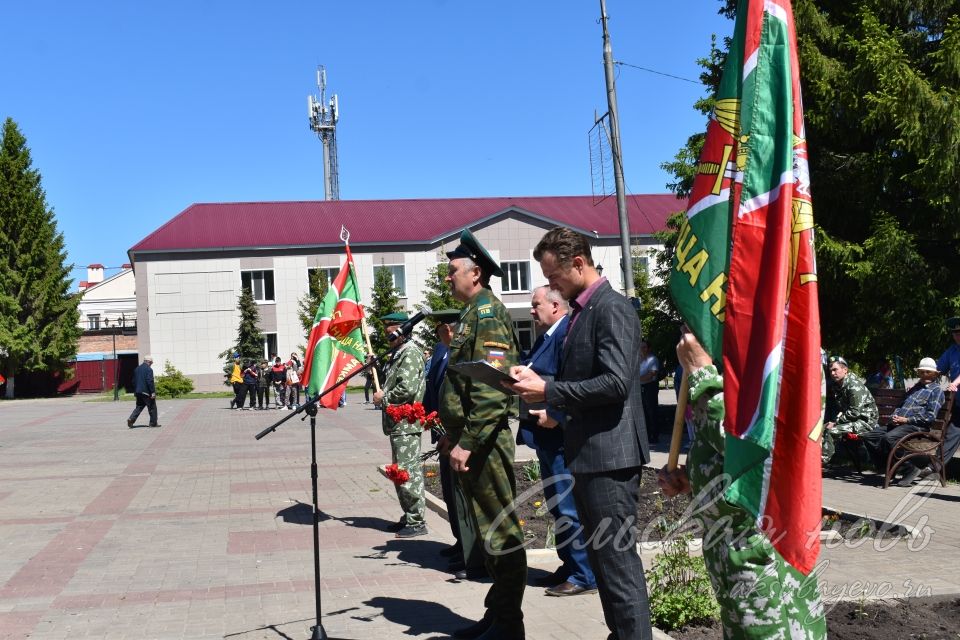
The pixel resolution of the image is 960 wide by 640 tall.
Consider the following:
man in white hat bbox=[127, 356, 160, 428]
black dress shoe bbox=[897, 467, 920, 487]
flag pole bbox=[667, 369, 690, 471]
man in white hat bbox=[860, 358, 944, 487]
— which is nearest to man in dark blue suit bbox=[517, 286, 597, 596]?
flag pole bbox=[667, 369, 690, 471]

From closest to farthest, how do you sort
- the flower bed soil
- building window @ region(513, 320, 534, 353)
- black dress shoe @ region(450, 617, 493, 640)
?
the flower bed soil, black dress shoe @ region(450, 617, 493, 640), building window @ region(513, 320, 534, 353)

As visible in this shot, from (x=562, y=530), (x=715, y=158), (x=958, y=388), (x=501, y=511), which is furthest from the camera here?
(x=958, y=388)

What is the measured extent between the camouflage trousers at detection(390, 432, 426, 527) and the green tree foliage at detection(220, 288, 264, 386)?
139 feet

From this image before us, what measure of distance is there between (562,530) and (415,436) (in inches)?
93.9

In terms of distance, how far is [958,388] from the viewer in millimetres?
10156

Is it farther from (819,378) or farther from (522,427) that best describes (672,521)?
(819,378)

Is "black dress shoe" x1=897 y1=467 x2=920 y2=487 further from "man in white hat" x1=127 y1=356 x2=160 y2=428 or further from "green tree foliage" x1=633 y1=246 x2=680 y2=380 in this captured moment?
"man in white hat" x1=127 y1=356 x2=160 y2=428

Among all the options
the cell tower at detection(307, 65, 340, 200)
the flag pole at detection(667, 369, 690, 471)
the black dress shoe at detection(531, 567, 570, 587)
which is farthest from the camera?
the cell tower at detection(307, 65, 340, 200)

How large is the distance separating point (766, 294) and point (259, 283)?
5054cm

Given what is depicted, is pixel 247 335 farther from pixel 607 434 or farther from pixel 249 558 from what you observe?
pixel 607 434

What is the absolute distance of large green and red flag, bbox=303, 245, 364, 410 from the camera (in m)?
9.62

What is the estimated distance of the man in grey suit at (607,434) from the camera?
412 cm

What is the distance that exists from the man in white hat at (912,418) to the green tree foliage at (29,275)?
171 ft

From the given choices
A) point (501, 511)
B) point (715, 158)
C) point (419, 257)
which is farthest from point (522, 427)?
point (419, 257)
